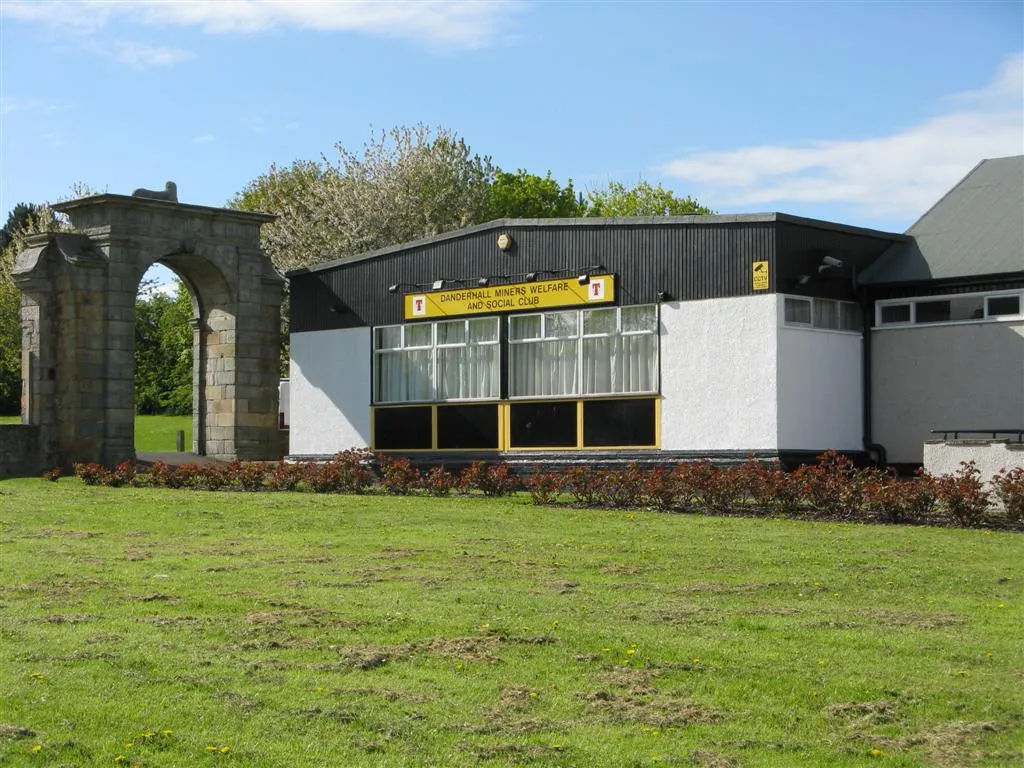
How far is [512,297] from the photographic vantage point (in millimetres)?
30297

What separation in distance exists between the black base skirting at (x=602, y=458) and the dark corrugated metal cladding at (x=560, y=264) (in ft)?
9.72

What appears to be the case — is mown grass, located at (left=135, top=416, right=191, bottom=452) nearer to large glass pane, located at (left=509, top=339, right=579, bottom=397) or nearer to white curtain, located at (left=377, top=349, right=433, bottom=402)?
white curtain, located at (left=377, top=349, right=433, bottom=402)

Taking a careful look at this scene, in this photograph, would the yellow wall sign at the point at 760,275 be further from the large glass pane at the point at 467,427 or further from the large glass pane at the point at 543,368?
the large glass pane at the point at 467,427

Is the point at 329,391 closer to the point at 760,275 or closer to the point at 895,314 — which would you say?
the point at 760,275

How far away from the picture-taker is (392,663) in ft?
32.0

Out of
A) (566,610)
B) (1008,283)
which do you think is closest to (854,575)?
(566,610)

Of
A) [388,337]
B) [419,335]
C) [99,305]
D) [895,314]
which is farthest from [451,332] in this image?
[895,314]

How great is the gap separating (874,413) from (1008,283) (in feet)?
11.6

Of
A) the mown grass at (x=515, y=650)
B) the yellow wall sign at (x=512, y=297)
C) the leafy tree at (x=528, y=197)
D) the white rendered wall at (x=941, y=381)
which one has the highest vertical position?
the leafy tree at (x=528, y=197)

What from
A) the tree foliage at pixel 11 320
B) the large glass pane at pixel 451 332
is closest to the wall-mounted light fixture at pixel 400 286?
the large glass pane at pixel 451 332

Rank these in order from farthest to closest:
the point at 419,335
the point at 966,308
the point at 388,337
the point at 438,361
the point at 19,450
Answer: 1. the point at 388,337
2. the point at 19,450
3. the point at 419,335
4. the point at 438,361
5. the point at 966,308

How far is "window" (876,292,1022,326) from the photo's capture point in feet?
85.0

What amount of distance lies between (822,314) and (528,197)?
42.1 metres

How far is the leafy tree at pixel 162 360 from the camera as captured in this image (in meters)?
78.6
